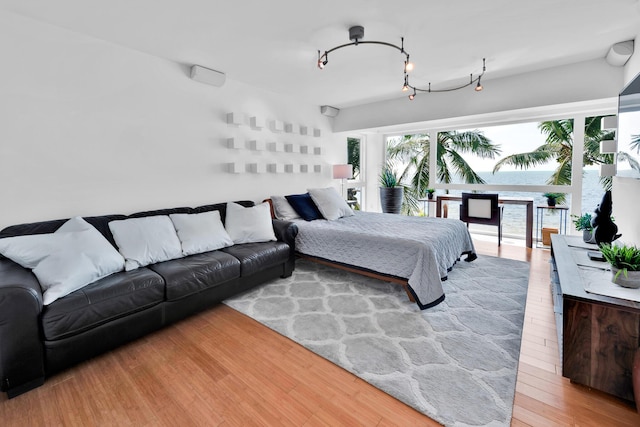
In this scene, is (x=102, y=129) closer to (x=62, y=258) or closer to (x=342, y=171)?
(x=62, y=258)

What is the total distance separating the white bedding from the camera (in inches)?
104

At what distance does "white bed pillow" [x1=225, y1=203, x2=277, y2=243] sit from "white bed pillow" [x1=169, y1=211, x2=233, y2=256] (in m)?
0.13

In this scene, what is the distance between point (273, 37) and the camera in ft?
9.05

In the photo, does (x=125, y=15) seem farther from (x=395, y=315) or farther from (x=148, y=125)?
(x=395, y=315)

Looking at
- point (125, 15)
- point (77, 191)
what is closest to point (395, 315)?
point (77, 191)

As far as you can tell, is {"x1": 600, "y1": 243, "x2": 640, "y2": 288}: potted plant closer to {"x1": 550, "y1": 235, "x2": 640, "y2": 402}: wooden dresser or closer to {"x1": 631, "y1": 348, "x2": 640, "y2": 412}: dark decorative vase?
{"x1": 550, "y1": 235, "x2": 640, "y2": 402}: wooden dresser

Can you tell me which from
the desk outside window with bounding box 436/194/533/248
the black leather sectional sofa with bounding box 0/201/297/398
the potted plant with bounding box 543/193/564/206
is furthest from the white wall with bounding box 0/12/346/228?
the potted plant with bounding box 543/193/564/206

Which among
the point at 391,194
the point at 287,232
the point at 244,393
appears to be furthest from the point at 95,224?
the point at 391,194

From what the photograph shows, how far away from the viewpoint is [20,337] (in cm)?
161

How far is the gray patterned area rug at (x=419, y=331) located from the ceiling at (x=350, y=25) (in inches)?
96.0

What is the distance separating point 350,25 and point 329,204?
2.30 meters

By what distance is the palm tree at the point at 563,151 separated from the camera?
14.2ft

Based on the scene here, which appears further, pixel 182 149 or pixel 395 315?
pixel 182 149

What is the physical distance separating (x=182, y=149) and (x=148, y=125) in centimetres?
42
